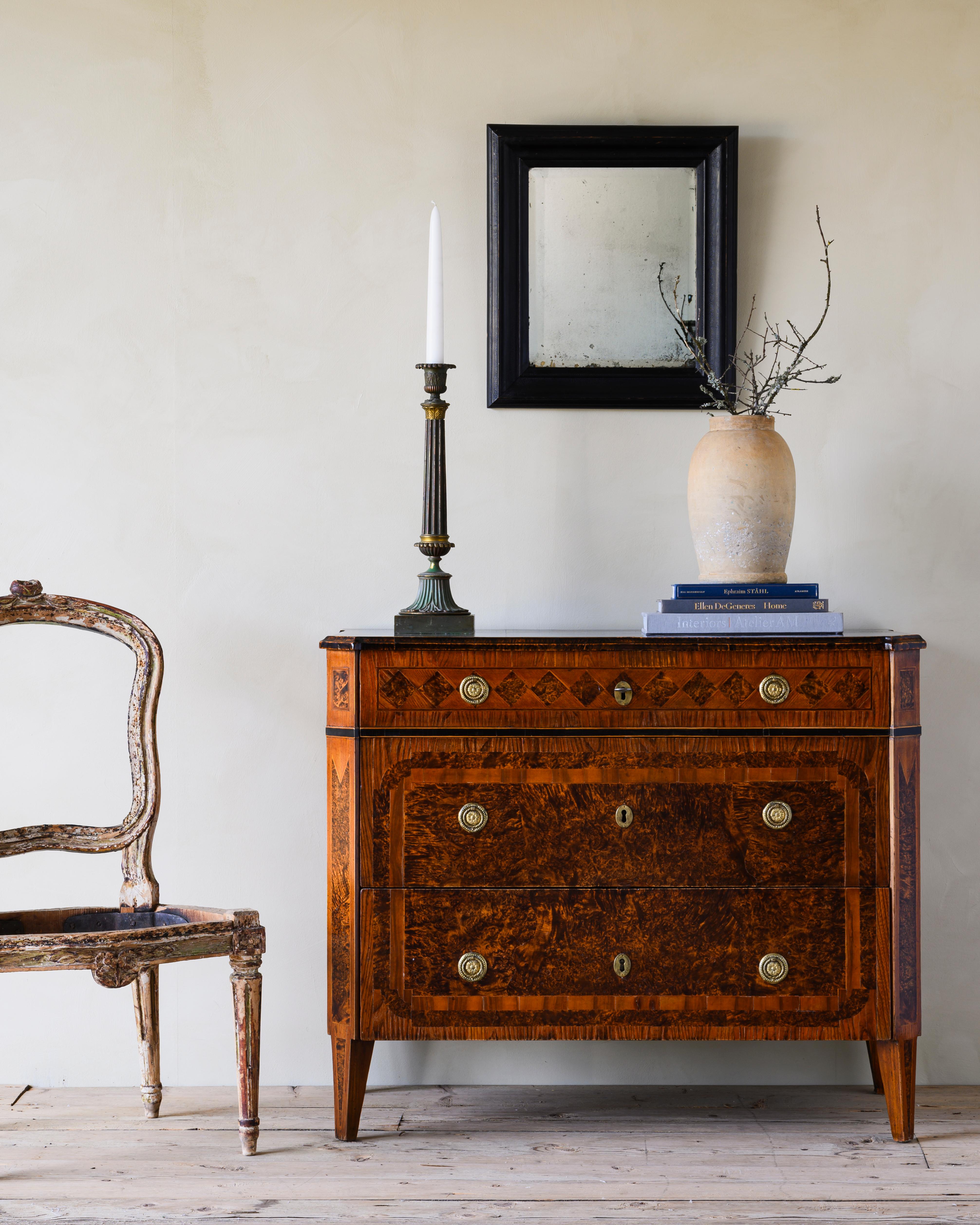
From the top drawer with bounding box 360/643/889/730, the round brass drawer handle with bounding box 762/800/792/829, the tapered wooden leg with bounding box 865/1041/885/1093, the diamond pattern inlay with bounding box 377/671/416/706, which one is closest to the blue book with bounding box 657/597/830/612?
the top drawer with bounding box 360/643/889/730

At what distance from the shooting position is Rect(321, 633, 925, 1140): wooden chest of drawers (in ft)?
6.14

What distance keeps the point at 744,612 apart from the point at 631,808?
0.40 metres

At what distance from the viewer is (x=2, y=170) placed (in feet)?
7.63

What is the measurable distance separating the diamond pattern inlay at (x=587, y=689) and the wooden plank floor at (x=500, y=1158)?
791 millimetres

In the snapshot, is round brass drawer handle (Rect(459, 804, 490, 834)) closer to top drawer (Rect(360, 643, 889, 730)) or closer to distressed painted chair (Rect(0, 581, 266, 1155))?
top drawer (Rect(360, 643, 889, 730))

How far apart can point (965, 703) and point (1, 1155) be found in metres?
2.05

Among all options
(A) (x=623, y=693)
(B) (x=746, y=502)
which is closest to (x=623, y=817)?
(A) (x=623, y=693)

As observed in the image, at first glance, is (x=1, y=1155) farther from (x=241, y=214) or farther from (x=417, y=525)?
(x=241, y=214)

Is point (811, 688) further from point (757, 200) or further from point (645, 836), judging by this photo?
point (757, 200)

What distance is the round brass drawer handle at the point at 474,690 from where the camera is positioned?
1878 mm

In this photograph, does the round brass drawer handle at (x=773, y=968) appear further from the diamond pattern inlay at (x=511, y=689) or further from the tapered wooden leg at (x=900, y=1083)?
the diamond pattern inlay at (x=511, y=689)

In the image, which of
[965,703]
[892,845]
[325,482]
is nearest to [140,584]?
[325,482]

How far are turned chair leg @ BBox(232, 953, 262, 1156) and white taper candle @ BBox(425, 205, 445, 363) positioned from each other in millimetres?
1110

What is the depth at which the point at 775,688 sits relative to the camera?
1.87m
